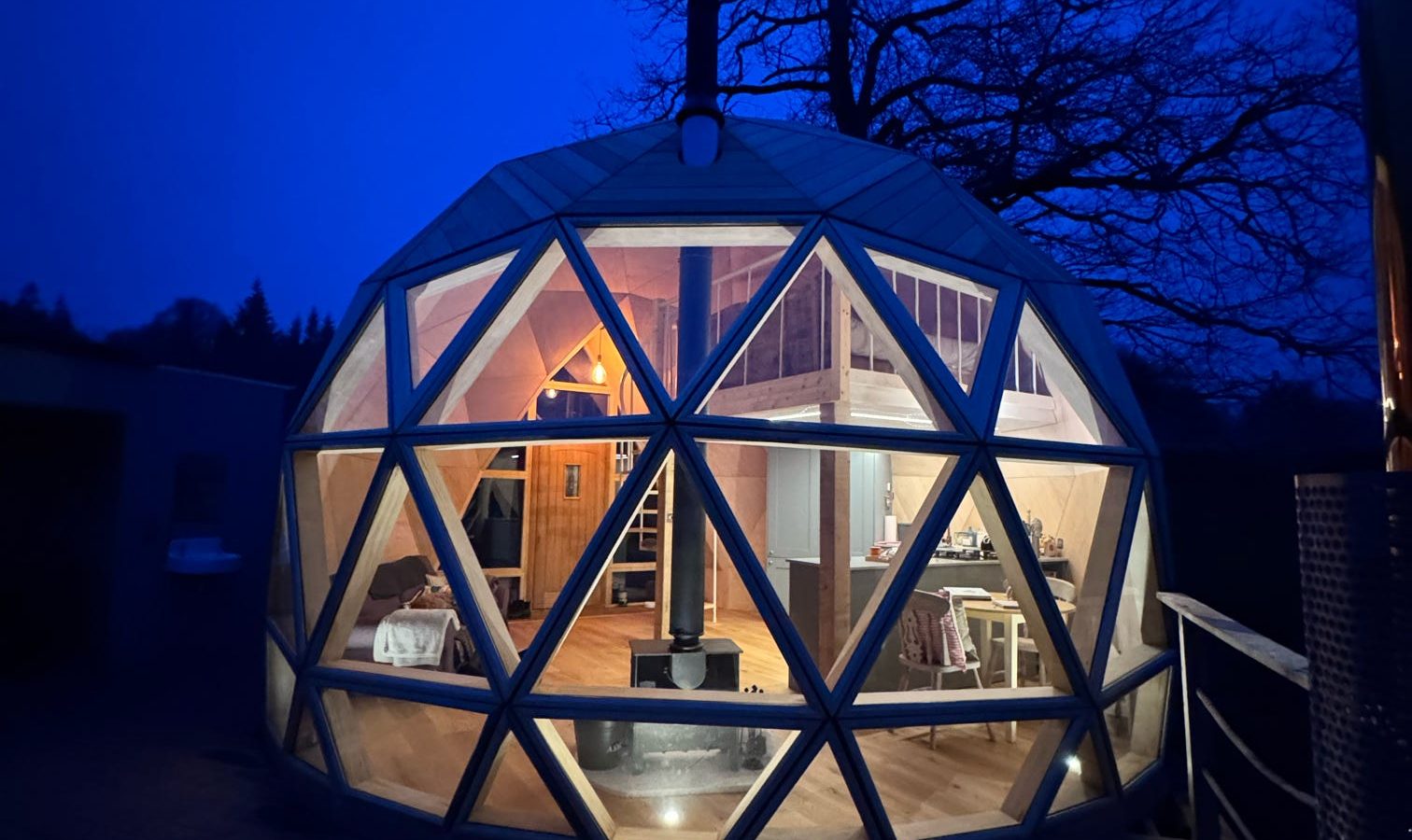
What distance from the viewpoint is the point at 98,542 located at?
8125 mm

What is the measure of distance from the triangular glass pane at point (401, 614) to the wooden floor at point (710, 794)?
0.54 m

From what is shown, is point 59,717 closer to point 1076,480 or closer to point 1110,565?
point 1110,565

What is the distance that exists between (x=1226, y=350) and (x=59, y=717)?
15.8m

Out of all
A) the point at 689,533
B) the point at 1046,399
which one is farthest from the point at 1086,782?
the point at 1046,399

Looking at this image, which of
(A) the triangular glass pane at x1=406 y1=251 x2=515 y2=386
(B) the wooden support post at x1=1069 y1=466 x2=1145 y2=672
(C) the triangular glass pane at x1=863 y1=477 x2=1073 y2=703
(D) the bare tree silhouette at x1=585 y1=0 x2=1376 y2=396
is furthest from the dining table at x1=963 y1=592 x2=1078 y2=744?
(D) the bare tree silhouette at x1=585 y1=0 x2=1376 y2=396

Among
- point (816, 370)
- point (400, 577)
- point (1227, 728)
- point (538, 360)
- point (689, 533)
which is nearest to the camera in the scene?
point (1227, 728)

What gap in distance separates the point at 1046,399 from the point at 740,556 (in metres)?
6.79

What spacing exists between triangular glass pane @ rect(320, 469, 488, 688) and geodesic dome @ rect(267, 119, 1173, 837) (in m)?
0.03

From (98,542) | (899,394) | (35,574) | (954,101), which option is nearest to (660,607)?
(899,394)

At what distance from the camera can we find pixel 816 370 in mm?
7586

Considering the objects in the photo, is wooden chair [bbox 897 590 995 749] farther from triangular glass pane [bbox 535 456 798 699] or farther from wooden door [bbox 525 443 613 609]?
wooden door [bbox 525 443 613 609]

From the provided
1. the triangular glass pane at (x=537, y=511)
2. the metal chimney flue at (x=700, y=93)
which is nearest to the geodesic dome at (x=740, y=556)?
the metal chimney flue at (x=700, y=93)

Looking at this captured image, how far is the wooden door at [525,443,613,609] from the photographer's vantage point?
12.2 m

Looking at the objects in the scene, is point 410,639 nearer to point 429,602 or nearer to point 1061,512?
point 429,602
